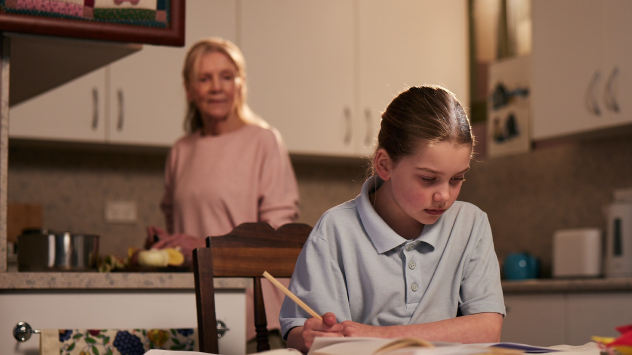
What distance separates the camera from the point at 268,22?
3283mm

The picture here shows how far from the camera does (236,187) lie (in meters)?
2.13

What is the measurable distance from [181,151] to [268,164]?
0.35m

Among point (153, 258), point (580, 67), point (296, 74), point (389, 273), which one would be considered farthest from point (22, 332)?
point (580, 67)

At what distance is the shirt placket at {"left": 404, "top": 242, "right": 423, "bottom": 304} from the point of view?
1138 mm

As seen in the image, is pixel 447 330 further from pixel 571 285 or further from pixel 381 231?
pixel 571 285

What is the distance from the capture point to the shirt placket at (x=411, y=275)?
114 centimetres

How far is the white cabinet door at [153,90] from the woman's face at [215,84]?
3.06ft

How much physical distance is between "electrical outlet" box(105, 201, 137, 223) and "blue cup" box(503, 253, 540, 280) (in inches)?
69.1

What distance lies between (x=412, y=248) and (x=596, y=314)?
159cm

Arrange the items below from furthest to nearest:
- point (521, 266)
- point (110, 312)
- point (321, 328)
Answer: point (521, 266)
point (110, 312)
point (321, 328)

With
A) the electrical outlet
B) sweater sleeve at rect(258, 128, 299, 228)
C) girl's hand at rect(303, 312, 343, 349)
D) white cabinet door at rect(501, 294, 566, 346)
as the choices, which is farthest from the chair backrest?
the electrical outlet

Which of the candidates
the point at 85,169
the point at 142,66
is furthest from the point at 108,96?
the point at 85,169

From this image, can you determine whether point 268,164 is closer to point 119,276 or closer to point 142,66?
point 119,276

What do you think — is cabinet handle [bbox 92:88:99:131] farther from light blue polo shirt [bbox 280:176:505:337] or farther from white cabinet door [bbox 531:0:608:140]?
light blue polo shirt [bbox 280:176:505:337]
